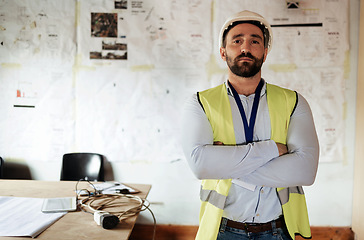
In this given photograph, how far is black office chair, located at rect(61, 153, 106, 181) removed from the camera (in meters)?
3.01

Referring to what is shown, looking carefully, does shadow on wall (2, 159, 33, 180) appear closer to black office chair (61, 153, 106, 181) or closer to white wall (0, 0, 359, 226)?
white wall (0, 0, 359, 226)

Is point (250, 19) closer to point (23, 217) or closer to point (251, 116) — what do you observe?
point (251, 116)

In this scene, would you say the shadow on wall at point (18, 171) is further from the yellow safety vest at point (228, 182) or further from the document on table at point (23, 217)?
the yellow safety vest at point (228, 182)

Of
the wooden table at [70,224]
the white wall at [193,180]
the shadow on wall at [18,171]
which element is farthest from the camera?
the shadow on wall at [18,171]

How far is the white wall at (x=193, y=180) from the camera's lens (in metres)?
2.95

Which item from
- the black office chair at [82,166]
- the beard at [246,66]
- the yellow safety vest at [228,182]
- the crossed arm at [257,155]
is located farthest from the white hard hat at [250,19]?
the black office chair at [82,166]

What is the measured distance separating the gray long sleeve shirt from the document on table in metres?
0.78

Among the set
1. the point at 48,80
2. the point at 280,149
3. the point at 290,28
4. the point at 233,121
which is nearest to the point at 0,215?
the point at 233,121

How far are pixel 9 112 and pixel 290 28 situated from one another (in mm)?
3096

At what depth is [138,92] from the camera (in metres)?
3.04

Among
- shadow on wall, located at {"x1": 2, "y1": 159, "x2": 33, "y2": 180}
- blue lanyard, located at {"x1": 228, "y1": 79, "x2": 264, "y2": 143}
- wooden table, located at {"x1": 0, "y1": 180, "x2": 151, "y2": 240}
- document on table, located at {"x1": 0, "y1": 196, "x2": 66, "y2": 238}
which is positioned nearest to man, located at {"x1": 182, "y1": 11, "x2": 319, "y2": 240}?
blue lanyard, located at {"x1": 228, "y1": 79, "x2": 264, "y2": 143}

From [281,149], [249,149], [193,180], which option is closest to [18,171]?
[193,180]

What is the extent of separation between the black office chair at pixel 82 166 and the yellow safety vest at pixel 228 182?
5.72 feet

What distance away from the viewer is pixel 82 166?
3027 mm
